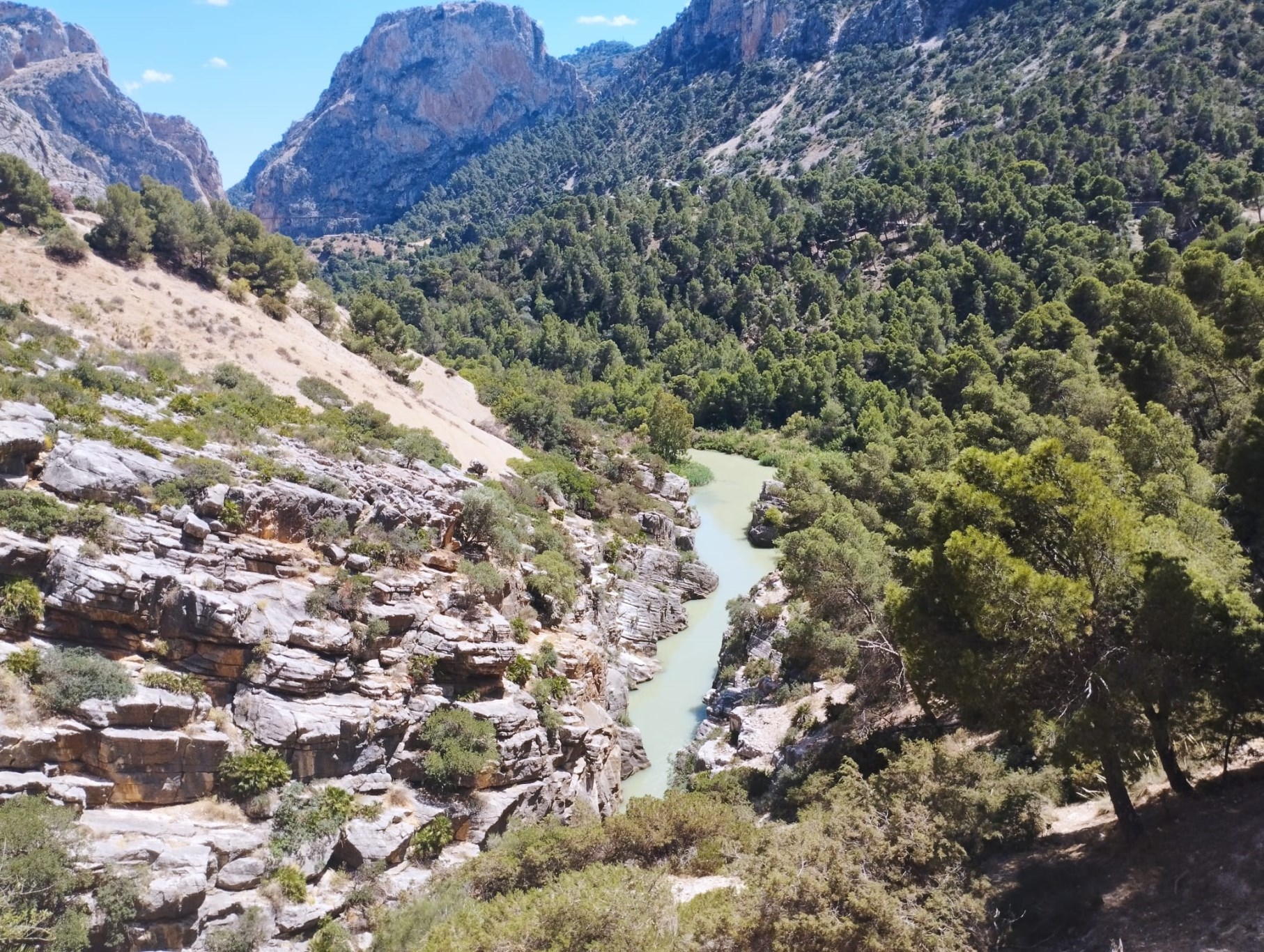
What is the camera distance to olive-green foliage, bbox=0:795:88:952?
12133mm

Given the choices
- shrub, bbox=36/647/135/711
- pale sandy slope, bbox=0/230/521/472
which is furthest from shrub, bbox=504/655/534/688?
pale sandy slope, bbox=0/230/521/472


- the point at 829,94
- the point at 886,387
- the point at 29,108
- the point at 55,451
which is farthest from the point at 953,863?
the point at 29,108

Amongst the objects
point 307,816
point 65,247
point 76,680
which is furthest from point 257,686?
point 65,247

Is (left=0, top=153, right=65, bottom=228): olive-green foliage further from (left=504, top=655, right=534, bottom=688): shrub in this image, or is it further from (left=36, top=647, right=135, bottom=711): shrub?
(left=504, top=655, right=534, bottom=688): shrub

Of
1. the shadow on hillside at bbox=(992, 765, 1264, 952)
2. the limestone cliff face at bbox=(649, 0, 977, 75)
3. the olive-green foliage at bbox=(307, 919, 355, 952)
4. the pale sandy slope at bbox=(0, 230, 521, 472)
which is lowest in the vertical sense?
the shadow on hillside at bbox=(992, 765, 1264, 952)

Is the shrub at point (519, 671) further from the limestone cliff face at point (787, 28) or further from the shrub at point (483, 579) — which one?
the limestone cliff face at point (787, 28)

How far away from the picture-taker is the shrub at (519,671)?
73.8ft

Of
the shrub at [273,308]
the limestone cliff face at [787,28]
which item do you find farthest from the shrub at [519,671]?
the limestone cliff face at [787,28]

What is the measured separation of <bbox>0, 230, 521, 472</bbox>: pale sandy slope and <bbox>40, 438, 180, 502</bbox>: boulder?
1222 centimetres

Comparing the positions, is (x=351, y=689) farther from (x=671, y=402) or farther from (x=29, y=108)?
(x=29, y=108)

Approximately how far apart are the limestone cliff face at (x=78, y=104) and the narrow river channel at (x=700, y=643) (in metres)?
133

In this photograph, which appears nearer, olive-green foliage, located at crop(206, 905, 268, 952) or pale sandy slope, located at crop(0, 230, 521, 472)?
olive-green foliage, located at crop(206, 905, 268, 952)

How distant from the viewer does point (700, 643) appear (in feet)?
114

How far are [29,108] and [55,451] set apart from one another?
170 m
